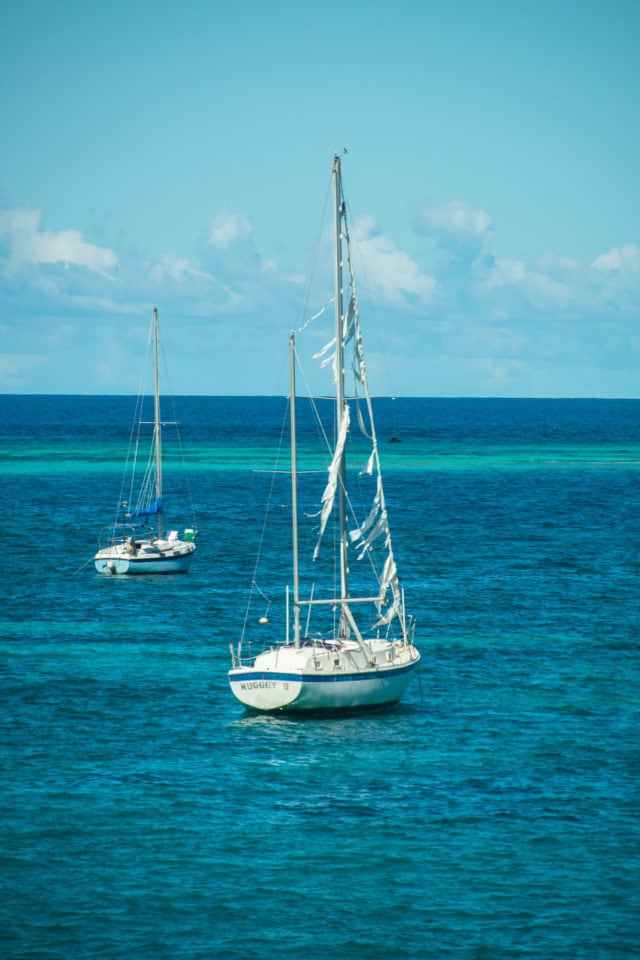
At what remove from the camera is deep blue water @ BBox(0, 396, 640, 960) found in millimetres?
33094

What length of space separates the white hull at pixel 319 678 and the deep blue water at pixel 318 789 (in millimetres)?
863

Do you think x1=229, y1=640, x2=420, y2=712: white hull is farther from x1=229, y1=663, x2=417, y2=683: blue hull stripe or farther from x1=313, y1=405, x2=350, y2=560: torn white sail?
x1=313, y1=405, x2=350, y2=560: torn white sail

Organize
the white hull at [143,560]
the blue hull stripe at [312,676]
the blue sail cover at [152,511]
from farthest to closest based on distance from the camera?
the blue sail cover at [152,511] → the white hull at [143,560] → the blue hull stripe at [312,676]

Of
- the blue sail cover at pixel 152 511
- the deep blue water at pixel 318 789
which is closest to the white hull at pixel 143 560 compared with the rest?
the deep blue water at pixel 318 789

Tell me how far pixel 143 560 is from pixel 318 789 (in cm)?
4330

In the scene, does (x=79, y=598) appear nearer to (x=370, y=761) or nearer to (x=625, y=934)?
(x=370, y=761)

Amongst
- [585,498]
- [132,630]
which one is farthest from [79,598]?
[585,498]

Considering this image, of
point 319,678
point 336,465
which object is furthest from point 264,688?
point 336,465

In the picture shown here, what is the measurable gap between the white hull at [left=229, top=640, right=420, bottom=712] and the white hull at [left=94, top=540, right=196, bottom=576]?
34961mm

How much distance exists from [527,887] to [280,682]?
14.8 m

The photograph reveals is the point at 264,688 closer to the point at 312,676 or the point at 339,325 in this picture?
the point at 312,676

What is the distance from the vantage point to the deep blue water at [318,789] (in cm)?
3309

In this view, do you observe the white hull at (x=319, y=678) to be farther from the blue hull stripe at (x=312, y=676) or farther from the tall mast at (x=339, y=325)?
the tall mast at (x=339, y=325)

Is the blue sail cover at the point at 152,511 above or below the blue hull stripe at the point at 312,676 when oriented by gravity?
above
